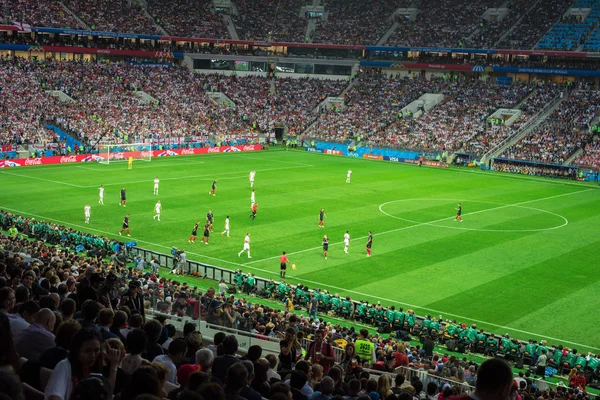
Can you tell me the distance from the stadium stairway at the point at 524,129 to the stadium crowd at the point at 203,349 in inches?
2084

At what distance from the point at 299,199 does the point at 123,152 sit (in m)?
26.5

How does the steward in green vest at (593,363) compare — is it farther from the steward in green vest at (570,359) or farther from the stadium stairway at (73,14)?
the stadium stairway at (73,14)

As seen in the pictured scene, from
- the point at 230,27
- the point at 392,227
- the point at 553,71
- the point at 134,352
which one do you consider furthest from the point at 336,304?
the point at 230,27

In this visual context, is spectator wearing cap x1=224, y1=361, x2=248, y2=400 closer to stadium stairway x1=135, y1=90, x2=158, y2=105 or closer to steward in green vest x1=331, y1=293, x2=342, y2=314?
steward in green vest x1=331, y1=293, x2=342, y2=314

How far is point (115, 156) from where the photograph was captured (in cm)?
7188

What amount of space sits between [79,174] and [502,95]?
53.3 meters

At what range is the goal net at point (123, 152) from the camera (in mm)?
70906

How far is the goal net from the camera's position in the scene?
233ft

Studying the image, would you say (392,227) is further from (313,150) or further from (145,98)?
(145,98)

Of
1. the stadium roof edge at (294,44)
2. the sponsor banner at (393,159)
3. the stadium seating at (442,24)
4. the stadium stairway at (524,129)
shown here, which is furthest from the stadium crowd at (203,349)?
the stadium seating at (442,24)

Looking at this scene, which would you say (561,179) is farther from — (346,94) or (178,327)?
(178,327)

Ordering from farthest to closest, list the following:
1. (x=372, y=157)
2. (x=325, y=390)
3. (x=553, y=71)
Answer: (x=553, y=71)
(x=372, y=157)
(x=325, y=390)

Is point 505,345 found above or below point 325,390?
below

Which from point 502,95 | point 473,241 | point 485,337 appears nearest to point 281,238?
point 473,241
